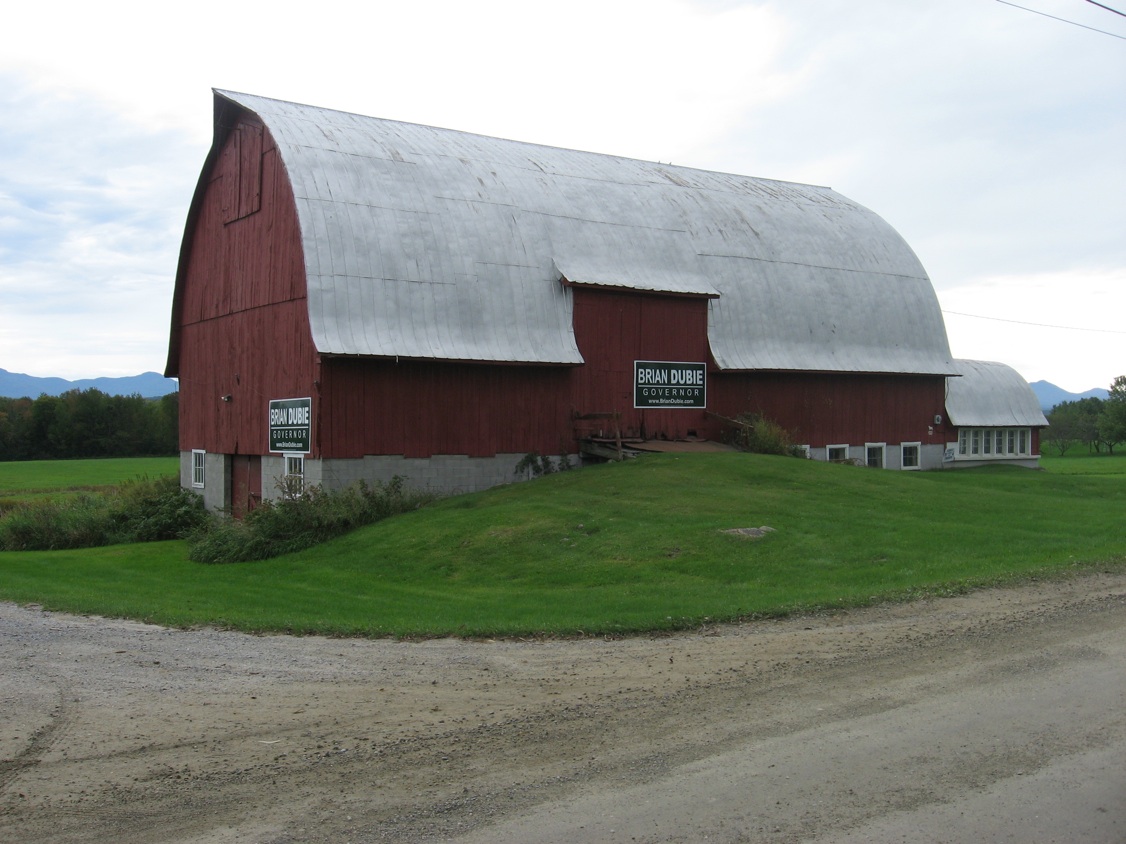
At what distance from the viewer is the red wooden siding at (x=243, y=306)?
25.0 metres

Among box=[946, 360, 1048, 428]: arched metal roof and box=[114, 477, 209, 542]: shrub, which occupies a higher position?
box=[946, 360, 1048, 428]: arched metal roof

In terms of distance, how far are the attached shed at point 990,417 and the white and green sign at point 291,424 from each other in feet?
73.0

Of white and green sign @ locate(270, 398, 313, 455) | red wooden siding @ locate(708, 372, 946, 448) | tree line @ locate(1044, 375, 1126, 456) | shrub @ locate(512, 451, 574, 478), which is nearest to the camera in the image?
white and green sign @ locate(270, 398, 313, 455)

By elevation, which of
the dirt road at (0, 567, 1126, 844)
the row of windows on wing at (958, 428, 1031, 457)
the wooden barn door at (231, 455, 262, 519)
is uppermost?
the row of windows on wing at (958, 428, 1031, 457)

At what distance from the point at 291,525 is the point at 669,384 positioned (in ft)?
38.1

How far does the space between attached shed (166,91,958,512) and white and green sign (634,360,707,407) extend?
65 mm

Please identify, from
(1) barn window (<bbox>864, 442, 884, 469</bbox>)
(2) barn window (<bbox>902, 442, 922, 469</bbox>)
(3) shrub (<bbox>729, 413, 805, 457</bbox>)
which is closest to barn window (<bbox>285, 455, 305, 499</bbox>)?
(3) shrub (<bbox>729, 413, 805, 457</bbox>)

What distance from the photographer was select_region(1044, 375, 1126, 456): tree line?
83375mm

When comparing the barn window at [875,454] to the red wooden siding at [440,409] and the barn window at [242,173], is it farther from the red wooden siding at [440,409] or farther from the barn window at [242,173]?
the barn window at [242,173]

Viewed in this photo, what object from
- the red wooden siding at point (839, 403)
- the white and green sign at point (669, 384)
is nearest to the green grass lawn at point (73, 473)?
the white and green sign at point (669, 384)

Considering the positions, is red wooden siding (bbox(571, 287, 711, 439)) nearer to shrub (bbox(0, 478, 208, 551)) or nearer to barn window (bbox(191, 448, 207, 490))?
shrub (bbox(0, 478, 208, 551))

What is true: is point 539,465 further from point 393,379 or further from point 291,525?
point 291,525

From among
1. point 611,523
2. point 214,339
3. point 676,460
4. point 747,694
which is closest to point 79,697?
point 747,694

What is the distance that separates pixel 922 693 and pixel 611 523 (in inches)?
417
